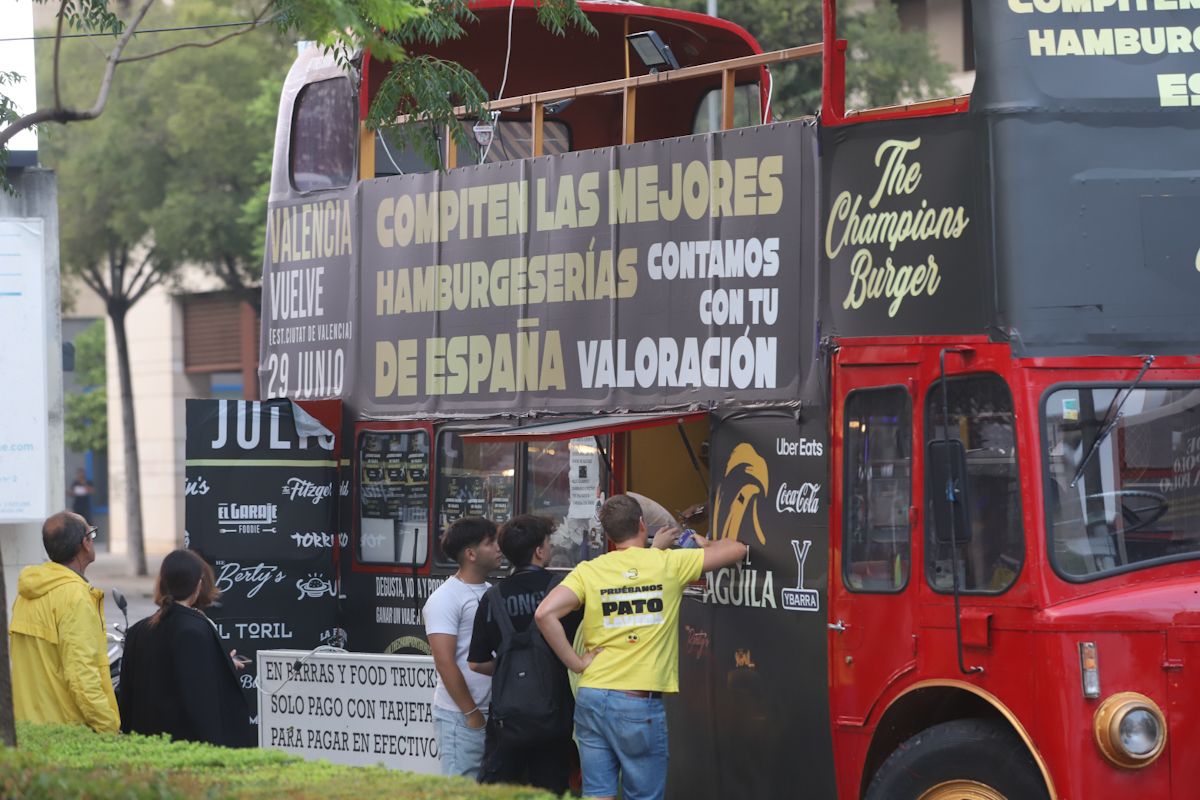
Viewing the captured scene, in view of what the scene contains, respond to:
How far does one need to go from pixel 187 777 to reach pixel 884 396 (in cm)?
384

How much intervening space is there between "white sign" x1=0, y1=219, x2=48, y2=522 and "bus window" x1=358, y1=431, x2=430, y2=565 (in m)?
5.41

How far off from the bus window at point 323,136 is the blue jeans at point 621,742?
18.9 feet

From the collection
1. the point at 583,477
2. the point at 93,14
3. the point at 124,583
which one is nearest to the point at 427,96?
the point at 93,14

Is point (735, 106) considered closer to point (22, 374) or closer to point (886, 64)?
point (22, 374)

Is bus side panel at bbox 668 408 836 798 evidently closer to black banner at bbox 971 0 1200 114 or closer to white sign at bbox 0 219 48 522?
black banner at bbox 971 0 1200 114

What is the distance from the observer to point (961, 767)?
809cm

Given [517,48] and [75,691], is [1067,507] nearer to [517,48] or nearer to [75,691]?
[75,691]

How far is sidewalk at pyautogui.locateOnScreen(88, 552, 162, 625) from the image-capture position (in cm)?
2742

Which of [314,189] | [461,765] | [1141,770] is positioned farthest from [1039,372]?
[314,189]

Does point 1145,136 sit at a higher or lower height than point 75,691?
higher

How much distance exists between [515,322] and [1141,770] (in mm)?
5018

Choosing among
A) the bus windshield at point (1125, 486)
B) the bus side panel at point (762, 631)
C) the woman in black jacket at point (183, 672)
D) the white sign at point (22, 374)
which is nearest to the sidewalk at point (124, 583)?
the white sign at point (22, 374)

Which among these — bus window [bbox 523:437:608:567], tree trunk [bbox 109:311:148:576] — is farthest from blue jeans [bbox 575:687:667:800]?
tree trunk [bbox 109:311:148:576]

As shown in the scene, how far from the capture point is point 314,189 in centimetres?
1352
